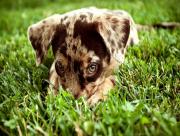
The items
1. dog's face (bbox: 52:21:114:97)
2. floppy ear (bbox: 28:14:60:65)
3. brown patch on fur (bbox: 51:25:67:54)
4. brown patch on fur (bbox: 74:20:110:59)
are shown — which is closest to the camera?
dog's face (bbox: 52:21:114:97)

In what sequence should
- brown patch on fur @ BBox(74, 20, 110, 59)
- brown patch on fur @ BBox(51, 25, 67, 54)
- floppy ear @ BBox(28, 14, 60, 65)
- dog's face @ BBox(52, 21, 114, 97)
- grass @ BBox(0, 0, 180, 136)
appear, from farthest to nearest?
1. floppy ear @ BBox(28, 14, 60, 65)
2. brown patch on fur @ BBox(51, 25, 67, 54)
3. brown patch on fur @ BBox(74, 20, 110, 59)
4. dog's face @ BBox(52, 21, 114, 97)
5. grass @ BBox(0, 0, 180, 136)

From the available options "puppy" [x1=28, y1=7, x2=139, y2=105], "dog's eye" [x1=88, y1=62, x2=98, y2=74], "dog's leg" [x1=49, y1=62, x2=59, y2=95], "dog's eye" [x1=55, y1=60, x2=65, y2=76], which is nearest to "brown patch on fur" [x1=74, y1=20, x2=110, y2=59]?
"puppy" [x1=28, y1=7, x2=139, y2=105]

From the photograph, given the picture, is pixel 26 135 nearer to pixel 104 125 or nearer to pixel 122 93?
pixel 104 125

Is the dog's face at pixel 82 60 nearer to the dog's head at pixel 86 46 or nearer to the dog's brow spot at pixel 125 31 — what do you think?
the dog's head at pixel 86 46

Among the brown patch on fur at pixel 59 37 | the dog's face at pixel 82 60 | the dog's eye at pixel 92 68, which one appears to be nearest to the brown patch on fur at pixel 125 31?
the dog's face at pixel 82 60

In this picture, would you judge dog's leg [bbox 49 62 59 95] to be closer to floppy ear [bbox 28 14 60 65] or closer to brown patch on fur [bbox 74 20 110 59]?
floppy ear [bbox 28 14 60 65]

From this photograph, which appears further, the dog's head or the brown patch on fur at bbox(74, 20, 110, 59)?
the brown patch on fur at bbox(74, 20, 110, 59)

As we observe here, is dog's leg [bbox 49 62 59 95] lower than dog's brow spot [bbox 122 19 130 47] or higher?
lower
